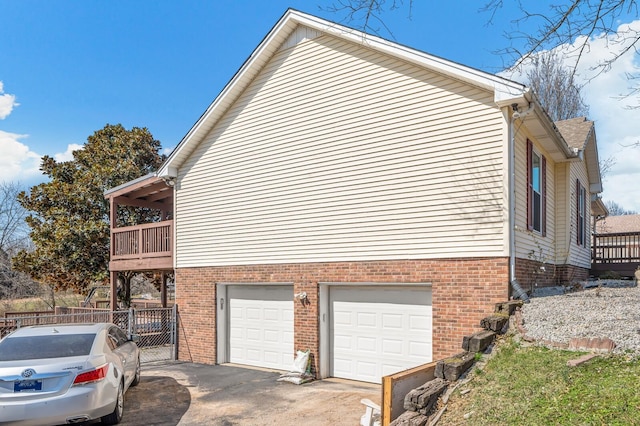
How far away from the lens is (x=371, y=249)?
9.73 metres

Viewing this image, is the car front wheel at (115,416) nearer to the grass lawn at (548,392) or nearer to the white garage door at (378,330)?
the white garage door at (378,330)

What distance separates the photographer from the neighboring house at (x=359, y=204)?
8.53 m

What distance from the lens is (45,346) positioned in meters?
7.11

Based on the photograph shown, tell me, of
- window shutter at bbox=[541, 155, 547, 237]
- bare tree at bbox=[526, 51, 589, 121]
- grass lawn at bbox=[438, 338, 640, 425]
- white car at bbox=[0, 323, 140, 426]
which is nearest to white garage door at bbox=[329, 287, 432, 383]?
grass lawn at bbox=[438, 338, 640, 425]

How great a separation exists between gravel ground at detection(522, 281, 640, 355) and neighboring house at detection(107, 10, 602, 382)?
2.33ft

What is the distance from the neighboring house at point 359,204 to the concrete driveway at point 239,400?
977 millimetres

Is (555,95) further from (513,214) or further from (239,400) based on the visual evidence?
(239,400)

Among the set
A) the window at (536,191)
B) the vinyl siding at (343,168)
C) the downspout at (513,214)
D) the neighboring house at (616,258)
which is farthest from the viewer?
the neighboring house at (616,258)

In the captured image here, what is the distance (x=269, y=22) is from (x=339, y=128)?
3.24 meters

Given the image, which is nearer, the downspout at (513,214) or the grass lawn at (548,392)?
the grass lawn at (548,392)

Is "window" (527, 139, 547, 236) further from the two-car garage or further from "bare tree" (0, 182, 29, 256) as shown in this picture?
"bare tree" (0, 182, 29, 256)

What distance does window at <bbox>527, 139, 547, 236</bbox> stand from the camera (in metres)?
9.42

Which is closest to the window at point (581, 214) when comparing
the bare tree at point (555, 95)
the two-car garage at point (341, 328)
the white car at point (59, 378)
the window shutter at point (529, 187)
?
the window shutter at point (529, 187)

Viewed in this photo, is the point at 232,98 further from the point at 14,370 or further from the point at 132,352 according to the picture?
the point at 14,370
